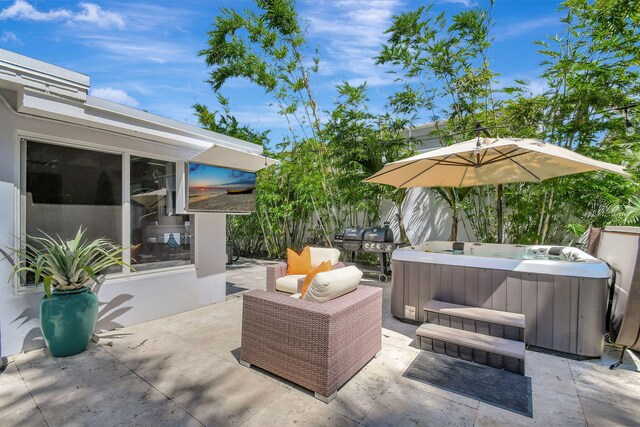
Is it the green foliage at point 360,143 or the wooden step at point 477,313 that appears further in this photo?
the green foliage at point 360,143

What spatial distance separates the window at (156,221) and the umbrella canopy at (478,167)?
117 inches

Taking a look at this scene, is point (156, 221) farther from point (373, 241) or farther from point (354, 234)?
point (373, 241)

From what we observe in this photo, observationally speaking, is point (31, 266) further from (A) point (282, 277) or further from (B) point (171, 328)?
(A) point (282, 277)

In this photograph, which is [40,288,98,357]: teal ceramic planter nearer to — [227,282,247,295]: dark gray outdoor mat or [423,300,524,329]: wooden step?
[227,282,247,295]: dark gray outdoor mat

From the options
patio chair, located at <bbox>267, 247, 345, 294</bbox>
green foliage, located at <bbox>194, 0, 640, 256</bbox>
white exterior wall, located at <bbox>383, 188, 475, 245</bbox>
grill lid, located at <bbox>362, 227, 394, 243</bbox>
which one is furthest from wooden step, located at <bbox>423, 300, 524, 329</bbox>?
white exterior wall, located at <bbox>383, 188, 475, 245</bbox>

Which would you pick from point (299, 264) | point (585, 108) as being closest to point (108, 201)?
point (299, 264)

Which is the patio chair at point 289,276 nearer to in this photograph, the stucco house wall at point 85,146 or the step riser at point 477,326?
the stucco house wall at point 85,146

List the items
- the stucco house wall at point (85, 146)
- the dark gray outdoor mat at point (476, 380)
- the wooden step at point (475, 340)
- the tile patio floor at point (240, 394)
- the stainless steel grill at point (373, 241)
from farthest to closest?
1. the stainless steel grill at point (373, 241)
2. the stucco house wall at point (85, 146)
3. the wooden step at point (475, 340)
4. the dark gray outdoor mat at point (476, 380)
5. the tile patio floor at point (240, 394)

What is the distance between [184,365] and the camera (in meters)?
2.90

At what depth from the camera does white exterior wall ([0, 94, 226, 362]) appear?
3.03 meters

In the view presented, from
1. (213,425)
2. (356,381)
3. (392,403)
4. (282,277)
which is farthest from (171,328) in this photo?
(392,403)

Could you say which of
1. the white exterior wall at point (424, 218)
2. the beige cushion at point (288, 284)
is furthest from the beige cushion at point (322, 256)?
the white exterior wall at point (424, 218)

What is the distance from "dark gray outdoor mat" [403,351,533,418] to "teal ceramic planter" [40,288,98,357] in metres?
3.25

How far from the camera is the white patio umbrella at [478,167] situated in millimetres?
3778
